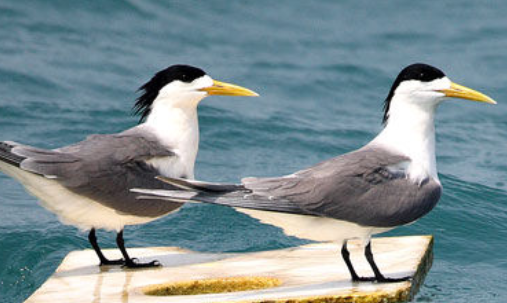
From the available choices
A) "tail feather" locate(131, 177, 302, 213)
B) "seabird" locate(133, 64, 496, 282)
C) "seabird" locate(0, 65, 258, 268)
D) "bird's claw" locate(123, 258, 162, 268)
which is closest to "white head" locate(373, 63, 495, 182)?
"seabird" locate(133, 64, 496, 282)

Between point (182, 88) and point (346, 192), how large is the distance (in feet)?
4.93

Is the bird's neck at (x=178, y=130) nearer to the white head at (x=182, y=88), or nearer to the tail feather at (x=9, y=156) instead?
the white head at (x=182, y=88)

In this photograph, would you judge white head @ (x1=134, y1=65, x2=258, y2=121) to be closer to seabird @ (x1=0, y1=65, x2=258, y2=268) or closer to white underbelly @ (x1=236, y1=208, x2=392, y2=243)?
seabird @ (x1=0, y1=65, x2=258, y2=268)

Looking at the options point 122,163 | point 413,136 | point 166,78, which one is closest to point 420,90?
point 413,136

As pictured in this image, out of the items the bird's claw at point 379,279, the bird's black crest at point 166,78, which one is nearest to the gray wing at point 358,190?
the bird's claw at point 379,279

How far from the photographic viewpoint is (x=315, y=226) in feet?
18.2

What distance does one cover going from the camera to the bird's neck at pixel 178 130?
20.8ft

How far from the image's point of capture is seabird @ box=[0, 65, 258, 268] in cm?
585

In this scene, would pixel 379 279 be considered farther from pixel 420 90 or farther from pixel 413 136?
pixel 420 90

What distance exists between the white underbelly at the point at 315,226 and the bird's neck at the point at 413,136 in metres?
→ 0.48

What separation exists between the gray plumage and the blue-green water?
4.01ft

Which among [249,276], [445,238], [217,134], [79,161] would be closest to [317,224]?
[249,276]

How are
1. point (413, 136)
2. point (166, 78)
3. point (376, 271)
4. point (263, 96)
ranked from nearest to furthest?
point (376, 271), point (413, 136), point (166, 78), point (263, 96)

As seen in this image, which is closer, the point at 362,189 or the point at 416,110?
the point at 362,189
